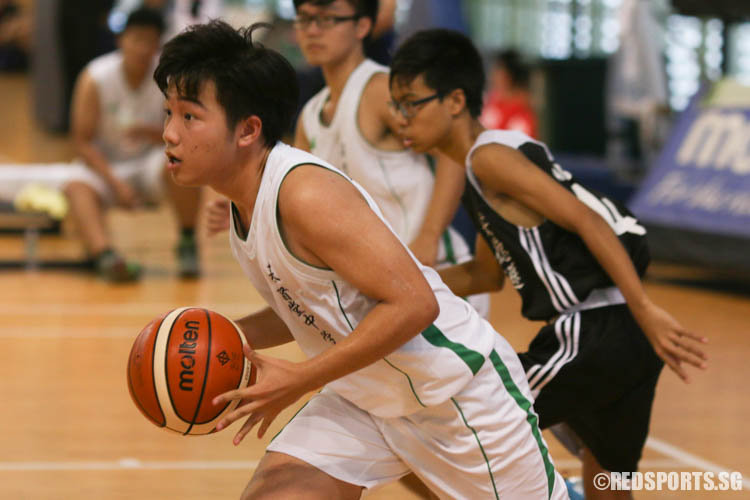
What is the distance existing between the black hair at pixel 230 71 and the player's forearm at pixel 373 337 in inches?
18.3

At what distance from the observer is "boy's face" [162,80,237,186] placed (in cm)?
216

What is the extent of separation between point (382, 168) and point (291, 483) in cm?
155

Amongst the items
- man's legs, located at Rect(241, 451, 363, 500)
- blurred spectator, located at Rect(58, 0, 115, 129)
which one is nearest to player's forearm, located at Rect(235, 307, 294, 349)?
man's legs, located at Rect(241, 451, 363, 500)

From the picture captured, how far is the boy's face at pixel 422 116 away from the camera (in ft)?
9.97

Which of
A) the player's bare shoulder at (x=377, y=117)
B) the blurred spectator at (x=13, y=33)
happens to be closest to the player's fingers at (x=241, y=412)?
the player's bare shoulder at (x=377, y=117)

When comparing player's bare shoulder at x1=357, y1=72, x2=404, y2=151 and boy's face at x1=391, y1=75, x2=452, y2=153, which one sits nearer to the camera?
boy's face at x1=391, y1=75, x2=452, y2=153

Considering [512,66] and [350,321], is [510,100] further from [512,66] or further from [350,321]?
[350,321]

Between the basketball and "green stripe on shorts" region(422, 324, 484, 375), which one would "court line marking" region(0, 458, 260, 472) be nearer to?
the basketball

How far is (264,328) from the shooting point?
2539 millimetres

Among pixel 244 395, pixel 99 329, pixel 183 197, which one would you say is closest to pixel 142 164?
pixel 183 197

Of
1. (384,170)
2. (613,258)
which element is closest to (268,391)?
(613,258)

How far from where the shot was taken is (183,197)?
303 inches

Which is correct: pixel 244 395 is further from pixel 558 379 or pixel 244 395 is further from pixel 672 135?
pixel 672 135

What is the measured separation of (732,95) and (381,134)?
14.8 ft
